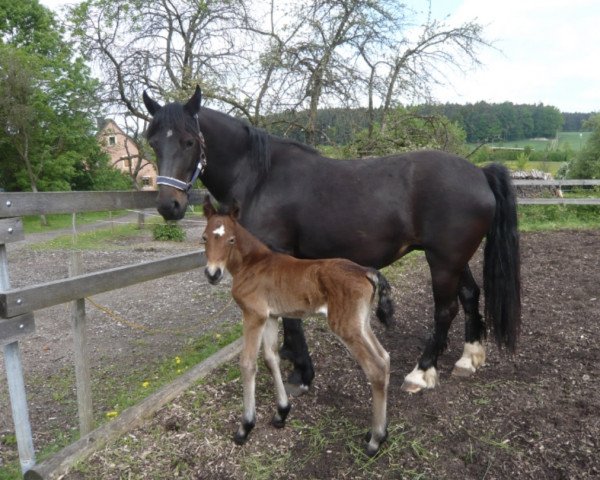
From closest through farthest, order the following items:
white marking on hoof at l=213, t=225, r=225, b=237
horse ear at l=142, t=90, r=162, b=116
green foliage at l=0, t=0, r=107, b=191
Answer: white marking on hoof at l=213, t=225, r=225, b=237 < horse ear at l=142, t=90, r=162, b=116 < green foliage at l=0, t=0, r=107, b=191

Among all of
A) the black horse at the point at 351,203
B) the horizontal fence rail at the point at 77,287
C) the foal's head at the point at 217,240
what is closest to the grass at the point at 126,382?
the horizontal fence rail at the point at 77,287

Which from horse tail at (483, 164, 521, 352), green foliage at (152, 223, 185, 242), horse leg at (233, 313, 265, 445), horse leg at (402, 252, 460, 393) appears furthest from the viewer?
green foliage at (152, 223, 185, 242)

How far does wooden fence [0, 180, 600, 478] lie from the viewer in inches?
99.7

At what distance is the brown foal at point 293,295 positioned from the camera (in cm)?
264

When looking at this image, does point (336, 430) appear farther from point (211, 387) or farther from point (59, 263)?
point (59, 263)

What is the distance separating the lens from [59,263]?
11.2 meters

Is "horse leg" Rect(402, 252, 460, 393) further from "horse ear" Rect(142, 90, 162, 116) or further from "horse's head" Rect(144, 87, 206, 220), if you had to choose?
"horse ear" Rect(142, 90, 162, 116)

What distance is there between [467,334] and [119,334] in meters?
4.71

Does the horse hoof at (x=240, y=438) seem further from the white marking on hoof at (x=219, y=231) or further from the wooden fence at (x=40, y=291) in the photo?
the white marking on hoof at (x=219, y=231)

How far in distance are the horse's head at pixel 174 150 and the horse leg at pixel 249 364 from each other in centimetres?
95

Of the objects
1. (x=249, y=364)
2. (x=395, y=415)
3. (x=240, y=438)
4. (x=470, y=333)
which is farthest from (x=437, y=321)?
(x=240, y=438)

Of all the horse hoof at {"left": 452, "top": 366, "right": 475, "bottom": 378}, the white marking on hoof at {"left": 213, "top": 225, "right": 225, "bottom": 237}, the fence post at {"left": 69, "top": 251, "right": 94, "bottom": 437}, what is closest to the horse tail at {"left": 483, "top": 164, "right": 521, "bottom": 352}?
the horse hoof at {"left": 452, "top": 366, "right": 475, "bottom": 378}

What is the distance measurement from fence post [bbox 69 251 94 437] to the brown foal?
1.03 metres

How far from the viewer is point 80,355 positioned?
3.10 meters
